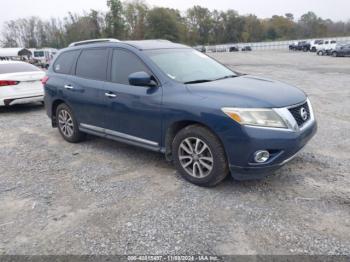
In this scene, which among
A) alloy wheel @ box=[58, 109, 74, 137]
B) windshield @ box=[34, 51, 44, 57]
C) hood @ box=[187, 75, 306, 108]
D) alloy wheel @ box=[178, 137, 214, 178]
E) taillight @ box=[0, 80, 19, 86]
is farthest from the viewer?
windshield @ box=[34, 51, 44, 57]

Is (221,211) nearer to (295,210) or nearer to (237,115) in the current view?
(295,210)

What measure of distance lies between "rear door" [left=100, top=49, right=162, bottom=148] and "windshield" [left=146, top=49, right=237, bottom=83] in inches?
9.5

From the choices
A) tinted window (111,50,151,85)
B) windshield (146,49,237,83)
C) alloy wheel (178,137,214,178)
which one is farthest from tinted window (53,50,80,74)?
alloy wheel (178,137,214,178)

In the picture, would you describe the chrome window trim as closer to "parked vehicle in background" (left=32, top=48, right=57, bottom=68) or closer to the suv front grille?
the suv front grille

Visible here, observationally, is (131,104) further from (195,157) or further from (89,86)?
(195,157)

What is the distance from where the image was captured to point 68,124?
19.0 ft

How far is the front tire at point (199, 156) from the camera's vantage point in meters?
3.62

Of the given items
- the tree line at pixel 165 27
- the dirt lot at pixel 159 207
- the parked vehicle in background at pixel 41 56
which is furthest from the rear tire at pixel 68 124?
the tree line at pixel 165 27

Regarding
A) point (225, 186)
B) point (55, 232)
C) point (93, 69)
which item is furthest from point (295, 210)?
point (93, 69)

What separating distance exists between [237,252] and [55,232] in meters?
1.75

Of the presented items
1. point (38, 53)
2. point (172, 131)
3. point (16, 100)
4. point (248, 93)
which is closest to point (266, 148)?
point (248, 93)

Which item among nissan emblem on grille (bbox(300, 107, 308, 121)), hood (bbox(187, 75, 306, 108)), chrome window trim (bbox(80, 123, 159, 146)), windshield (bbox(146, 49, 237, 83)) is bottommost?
chrome window trim (bbox(80, 123, 159, 146))

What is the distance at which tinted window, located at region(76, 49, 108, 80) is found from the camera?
16.0ft

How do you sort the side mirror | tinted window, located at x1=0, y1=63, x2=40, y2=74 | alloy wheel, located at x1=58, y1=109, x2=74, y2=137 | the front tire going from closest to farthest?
the front tire, the side mirror, alloy wheel, located at x1=58, y1=109, x2=74, y2=137, tinted window, located at x1=0, y1=63, x2=40, y2=74
